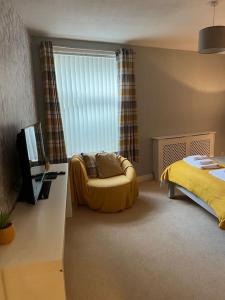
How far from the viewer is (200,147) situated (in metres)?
4.50

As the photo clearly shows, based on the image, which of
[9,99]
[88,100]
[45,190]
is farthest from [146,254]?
[88,100]

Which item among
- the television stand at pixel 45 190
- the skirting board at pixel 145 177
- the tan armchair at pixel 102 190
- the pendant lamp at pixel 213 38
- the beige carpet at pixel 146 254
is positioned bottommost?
the beige carpet at pixel 146 254

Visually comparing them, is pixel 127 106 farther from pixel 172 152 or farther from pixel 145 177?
pixel 145 177

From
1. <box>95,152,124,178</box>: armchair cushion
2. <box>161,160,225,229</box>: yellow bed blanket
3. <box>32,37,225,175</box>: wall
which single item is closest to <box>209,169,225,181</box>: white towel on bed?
<box>161,160,225,229</box>: yellow bed blanket

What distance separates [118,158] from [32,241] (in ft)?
7.95

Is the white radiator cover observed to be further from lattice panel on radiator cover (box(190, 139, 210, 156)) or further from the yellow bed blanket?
the yellow bed blanket

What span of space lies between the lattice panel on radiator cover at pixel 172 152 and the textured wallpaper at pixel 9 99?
8.84 ft

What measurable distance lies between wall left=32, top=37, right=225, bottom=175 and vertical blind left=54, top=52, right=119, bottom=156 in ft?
1.20

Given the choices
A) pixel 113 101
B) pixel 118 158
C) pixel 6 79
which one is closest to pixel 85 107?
pixel 113 101

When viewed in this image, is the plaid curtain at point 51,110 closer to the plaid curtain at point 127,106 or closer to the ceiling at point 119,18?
the ceiling at point 119,18

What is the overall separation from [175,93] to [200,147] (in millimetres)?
1225

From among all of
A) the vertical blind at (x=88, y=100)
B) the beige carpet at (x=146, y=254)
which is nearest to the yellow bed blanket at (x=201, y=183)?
the beige carpet at (x=146, y=254)

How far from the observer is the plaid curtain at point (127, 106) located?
3.64m

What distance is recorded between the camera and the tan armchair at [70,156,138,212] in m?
2.97
